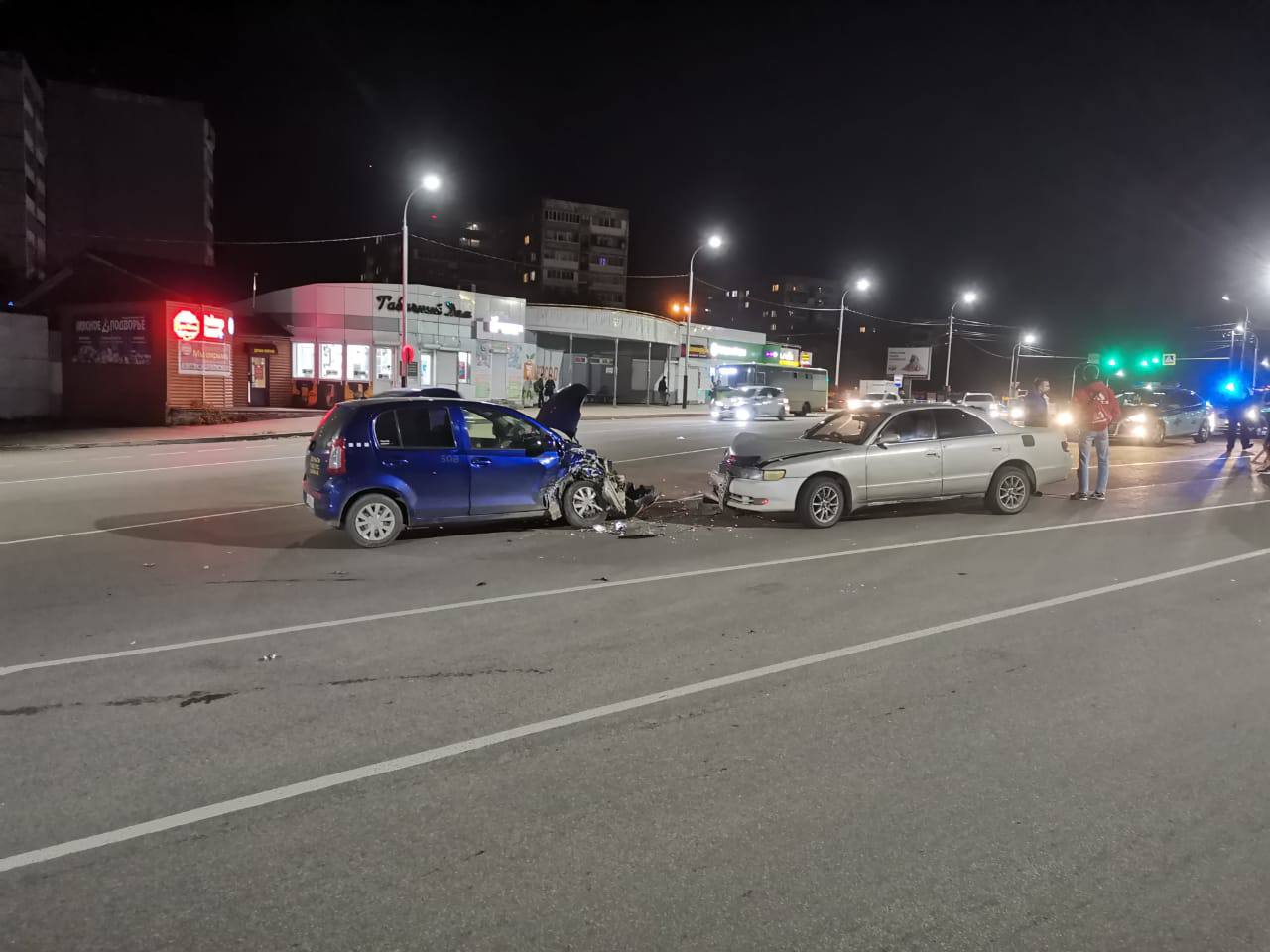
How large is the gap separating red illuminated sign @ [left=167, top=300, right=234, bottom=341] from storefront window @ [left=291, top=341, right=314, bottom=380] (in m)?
9.03

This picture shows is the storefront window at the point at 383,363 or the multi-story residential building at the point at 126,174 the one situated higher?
the multi-story residential building at the point at 126,174

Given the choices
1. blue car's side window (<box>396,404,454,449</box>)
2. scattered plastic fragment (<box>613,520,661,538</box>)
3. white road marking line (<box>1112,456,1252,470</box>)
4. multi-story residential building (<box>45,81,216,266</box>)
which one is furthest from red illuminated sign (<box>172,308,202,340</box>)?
multi-story residential building (<box>45,81,216,266</box>)

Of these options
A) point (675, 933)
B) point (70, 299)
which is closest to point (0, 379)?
point (70, 299)

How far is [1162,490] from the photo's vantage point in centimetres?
1482

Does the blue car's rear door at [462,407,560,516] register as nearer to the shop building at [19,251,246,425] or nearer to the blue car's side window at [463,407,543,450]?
the blue car's side window at [463,407,543,450]

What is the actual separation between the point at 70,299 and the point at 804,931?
37.6m

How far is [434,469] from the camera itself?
31.4 feet

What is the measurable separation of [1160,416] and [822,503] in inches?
757

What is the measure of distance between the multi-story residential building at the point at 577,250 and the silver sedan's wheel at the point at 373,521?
103m

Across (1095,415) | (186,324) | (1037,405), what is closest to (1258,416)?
(1037,405)

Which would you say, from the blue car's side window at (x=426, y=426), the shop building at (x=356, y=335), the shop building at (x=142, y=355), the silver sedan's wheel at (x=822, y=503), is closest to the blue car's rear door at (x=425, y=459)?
the blue car's side window at (x=426, y=426)

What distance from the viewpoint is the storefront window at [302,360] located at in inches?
1542

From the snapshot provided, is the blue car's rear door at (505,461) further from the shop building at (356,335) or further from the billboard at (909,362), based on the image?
the billboard at (909,362)

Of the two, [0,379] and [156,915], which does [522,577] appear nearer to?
[156,915]
